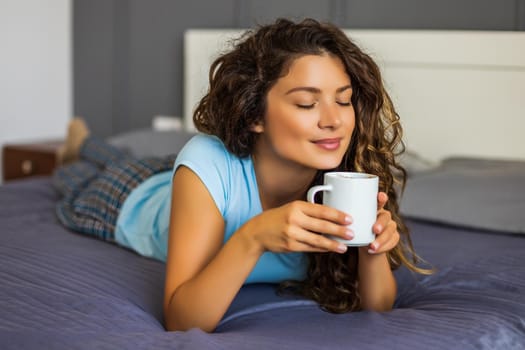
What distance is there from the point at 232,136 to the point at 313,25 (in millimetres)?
270

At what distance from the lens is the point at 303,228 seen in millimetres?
1159

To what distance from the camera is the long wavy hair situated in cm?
138

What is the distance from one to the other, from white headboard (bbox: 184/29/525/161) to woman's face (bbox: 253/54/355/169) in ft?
4.46

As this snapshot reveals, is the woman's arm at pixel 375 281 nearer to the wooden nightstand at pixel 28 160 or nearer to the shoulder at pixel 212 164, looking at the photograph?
the shoulder at pixel 212 164

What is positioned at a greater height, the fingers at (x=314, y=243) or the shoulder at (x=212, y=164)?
the shoulder at (x=212, y=164)

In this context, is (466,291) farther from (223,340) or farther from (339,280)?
(223,340)

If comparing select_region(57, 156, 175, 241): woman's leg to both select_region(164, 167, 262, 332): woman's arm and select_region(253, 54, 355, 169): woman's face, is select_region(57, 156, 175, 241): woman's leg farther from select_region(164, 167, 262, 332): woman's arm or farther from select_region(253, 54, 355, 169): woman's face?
select_region(253, 54, 355, 169): woman's face

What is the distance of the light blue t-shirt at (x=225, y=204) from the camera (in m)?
1.40

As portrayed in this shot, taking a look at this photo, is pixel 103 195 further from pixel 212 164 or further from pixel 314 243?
pixel 314 243

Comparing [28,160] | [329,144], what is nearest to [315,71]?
[329,144]

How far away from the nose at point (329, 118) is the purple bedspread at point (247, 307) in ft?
1.16

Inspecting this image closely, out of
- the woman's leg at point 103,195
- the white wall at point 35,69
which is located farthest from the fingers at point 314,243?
the white wall at point 35,69

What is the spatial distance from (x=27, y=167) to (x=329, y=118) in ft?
8.60

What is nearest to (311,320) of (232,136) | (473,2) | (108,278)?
(232,136)
